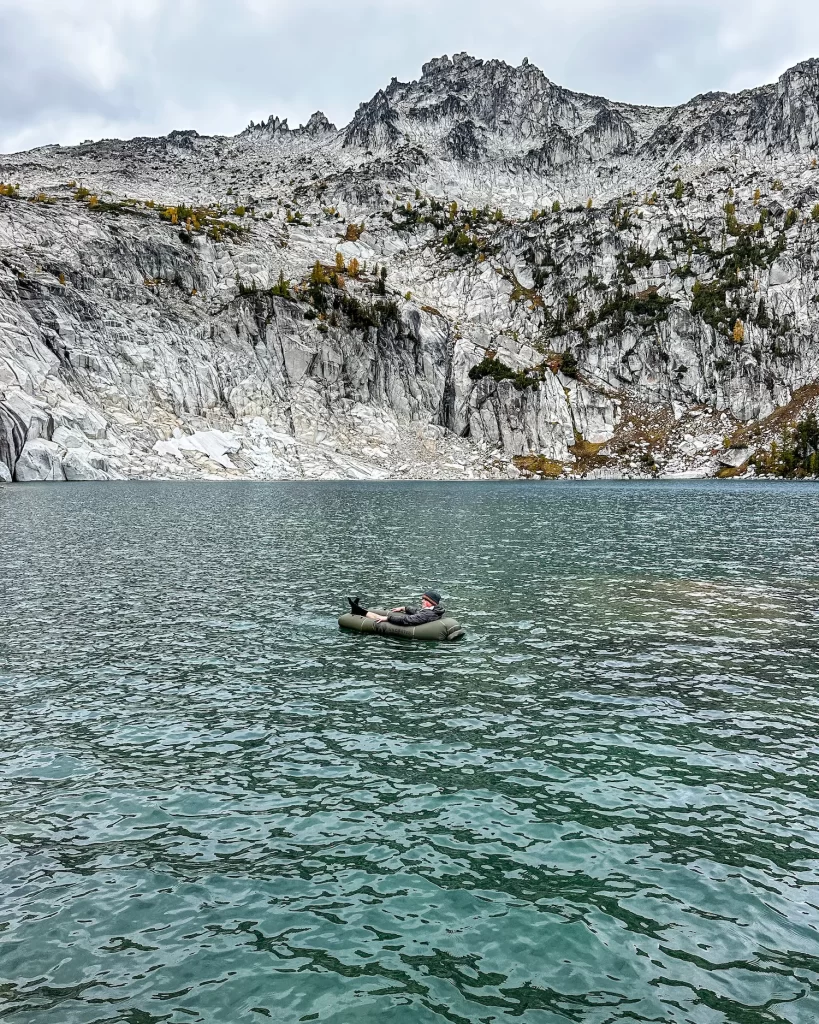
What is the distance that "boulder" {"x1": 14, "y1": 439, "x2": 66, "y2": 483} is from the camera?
120875 millimetres

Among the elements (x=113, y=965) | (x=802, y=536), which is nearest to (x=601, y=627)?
(x=113, y=965)

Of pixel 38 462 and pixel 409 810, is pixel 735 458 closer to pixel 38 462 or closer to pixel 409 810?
pixel 38 462

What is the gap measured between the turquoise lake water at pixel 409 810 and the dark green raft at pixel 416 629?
0.56 metres

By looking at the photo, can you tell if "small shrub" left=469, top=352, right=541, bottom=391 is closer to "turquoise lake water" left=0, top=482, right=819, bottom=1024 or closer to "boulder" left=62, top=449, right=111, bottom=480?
"boulder" left=62, top=449, right=111, bottom=480

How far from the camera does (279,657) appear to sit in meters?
25.3

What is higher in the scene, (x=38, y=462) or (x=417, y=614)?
(x=38, y=462)

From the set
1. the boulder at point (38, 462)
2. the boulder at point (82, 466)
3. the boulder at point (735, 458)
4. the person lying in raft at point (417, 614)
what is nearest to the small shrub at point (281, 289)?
the boulder at point (82, 466)

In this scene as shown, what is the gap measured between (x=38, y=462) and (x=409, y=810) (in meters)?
127

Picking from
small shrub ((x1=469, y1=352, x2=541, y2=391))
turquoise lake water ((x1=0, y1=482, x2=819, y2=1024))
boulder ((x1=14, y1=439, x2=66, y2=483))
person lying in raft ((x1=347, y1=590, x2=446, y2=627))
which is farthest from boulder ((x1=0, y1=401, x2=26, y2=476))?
small shrub ((x1=469, y1=352, x2=541, y2=391))

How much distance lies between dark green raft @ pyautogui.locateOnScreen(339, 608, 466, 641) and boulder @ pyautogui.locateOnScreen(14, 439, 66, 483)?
113936mm

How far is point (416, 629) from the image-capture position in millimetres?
27203

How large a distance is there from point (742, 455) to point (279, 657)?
183916mm

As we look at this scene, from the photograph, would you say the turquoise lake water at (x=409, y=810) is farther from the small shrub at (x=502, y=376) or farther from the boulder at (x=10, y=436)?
the small shrub at (x=502, y=376)

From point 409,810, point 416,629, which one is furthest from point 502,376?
point 409,810
